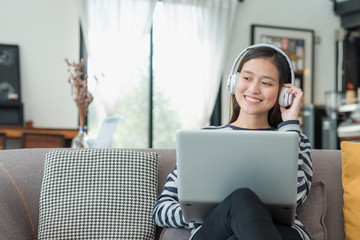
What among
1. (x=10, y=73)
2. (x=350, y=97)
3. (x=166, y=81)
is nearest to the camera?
(x=10, y=73)

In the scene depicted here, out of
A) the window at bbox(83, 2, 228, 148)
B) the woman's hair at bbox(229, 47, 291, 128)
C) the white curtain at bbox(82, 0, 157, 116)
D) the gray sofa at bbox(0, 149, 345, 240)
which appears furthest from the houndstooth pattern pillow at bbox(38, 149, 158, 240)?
the window at bbox(83, 2, 228, 148)

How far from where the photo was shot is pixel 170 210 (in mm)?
1447

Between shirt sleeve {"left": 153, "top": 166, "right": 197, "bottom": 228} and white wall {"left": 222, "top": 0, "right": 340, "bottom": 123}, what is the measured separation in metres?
4.02

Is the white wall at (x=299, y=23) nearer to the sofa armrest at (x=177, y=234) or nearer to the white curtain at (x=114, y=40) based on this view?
the white curtain at (x=114, y=40)

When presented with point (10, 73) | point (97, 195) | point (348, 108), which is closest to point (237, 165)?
point (97, 195)

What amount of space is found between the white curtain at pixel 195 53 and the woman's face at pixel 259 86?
12.3ft

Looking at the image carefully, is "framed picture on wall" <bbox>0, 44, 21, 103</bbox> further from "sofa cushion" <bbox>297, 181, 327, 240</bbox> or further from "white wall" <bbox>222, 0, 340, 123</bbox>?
"sofa cushion" <bbox>297, 181, 327, 240</bbox>

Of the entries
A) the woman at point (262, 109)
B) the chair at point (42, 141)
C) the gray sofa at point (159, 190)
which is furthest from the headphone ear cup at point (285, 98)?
the chair at point (42, 141)

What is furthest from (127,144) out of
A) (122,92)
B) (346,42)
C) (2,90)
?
(346,42)

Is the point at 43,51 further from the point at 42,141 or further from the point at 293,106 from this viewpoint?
the point at 293,106

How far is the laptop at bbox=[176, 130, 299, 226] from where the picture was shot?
110 cm

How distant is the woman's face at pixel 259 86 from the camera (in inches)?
61.9

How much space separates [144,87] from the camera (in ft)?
17.4

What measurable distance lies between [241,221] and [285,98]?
2.07 feet
